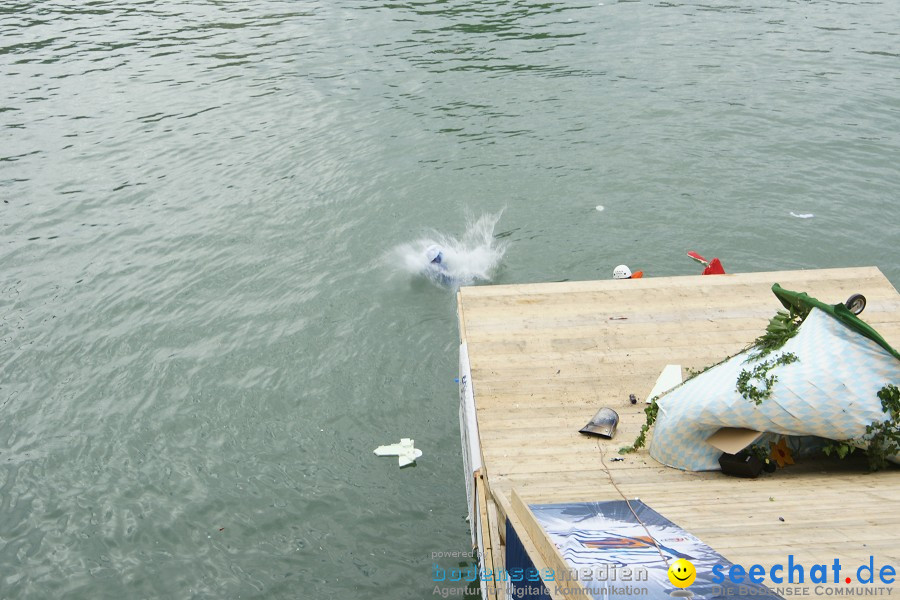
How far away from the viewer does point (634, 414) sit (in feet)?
24.9

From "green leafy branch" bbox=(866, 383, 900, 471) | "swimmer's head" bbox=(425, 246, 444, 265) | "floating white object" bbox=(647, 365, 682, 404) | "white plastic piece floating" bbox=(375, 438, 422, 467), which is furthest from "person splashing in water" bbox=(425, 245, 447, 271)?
"green leafy branch" bbox=(866, 383, 900, 471)

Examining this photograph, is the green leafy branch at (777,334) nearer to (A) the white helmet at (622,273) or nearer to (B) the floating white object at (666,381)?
(B) the floating white object at (666,381)

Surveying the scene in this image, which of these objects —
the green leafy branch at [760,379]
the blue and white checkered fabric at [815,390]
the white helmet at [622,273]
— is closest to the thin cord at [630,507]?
the blue and white checkered fabric at [815,390]

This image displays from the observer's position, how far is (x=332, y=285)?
43.8 ft

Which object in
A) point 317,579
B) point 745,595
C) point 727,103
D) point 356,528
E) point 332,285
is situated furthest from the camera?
point 727,103

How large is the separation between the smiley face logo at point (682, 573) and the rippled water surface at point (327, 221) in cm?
441

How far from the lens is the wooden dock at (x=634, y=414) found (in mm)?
4922

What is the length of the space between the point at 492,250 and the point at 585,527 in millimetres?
9062

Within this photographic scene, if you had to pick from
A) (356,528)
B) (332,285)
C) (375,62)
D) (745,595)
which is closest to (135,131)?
(375,62)

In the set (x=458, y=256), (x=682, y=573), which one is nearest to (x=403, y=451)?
(x=458, y=256)

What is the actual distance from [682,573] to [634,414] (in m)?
3.44

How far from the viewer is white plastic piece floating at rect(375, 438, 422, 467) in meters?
9.63

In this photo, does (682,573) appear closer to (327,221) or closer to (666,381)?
(666,381)

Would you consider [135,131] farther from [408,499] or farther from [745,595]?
[745,595]
